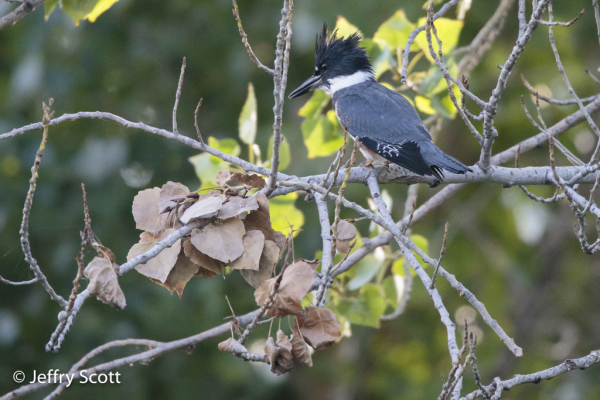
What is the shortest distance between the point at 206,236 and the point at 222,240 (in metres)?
0.04

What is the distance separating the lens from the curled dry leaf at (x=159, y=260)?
1.40 metres

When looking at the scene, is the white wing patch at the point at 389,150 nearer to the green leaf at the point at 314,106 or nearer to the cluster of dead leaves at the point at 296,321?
the green leaf at the point at 314,106

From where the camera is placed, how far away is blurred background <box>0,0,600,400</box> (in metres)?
3.67

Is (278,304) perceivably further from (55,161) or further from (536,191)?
(536,191)

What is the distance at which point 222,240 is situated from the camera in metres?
1.43

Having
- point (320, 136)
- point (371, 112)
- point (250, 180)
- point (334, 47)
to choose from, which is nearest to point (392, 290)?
point (320, 136)

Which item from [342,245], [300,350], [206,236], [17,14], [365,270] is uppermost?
[17,14]

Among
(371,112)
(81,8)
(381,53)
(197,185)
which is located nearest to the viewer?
(81,8)

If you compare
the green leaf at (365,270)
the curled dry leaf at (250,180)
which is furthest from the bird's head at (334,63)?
the curled dry leaf at (250,180)

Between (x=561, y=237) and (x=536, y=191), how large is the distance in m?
0.62

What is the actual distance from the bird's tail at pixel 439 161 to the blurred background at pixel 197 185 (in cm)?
141

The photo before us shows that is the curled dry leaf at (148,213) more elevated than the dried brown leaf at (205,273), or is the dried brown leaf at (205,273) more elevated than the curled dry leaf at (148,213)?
the curled dry leaf at (148,213)

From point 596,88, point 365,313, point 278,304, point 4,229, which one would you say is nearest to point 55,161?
point 4,229

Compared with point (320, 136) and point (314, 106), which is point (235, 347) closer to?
point (320, 136)
